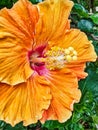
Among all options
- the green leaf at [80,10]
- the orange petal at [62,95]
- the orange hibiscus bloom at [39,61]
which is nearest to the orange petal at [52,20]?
the orange hibiscus bloom at [39,61]

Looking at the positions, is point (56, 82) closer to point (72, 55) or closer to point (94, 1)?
point (72, 55)

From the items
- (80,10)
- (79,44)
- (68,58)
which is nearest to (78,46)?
(79,44)

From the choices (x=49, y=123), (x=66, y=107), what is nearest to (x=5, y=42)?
(x=66, y=107)

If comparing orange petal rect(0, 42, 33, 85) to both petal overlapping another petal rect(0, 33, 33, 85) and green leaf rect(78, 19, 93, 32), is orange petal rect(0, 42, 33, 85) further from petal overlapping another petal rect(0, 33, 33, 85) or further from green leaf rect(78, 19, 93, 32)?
green leaf rect(78, 19, 93, 32)

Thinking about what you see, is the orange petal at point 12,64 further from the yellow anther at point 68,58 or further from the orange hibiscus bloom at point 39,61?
the yellow anther at point 68,58

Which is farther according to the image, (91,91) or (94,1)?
(94,1)

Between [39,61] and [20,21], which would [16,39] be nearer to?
[20,21]
